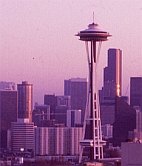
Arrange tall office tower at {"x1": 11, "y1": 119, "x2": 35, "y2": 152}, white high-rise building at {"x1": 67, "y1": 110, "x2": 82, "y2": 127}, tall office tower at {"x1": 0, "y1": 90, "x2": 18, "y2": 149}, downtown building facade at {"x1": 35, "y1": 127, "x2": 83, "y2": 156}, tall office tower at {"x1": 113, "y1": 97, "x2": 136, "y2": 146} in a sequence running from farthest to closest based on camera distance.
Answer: white high-rise building at {"x1": 67, "y1": 110, "x2": 82, "y2": 127}, tall office tower at {"x1": 11, "y1": 119, "x2": 35, "y2": 152}, downtown building facade at {"x1": 35, "y1": 127, "x2": 83, "y2": 156}, tall office tower at {"x1": 0, "y1": 90, "x2": 18, "y2": 149}, tall office tower at {"x1": 113, "y1": 97, "x2": 136, "y2": 146}

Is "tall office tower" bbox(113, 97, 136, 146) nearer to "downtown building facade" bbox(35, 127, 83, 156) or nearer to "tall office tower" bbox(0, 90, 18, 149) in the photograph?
"downtown building facade" bbox(35, 127, 83, 156)

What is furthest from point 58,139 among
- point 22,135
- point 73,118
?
point 73,118

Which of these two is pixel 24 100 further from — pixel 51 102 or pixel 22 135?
pixel 51 102

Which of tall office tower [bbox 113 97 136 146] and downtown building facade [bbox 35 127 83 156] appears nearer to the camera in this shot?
tall office tower [bbox 113 97 136 146]

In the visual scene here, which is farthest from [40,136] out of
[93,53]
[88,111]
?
[93,53]

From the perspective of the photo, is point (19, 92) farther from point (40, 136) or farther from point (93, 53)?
point (93, 53)

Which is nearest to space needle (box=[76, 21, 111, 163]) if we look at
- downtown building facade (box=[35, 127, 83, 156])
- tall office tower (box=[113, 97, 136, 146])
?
tall office tower (box=[113, 97, 136, 146])
